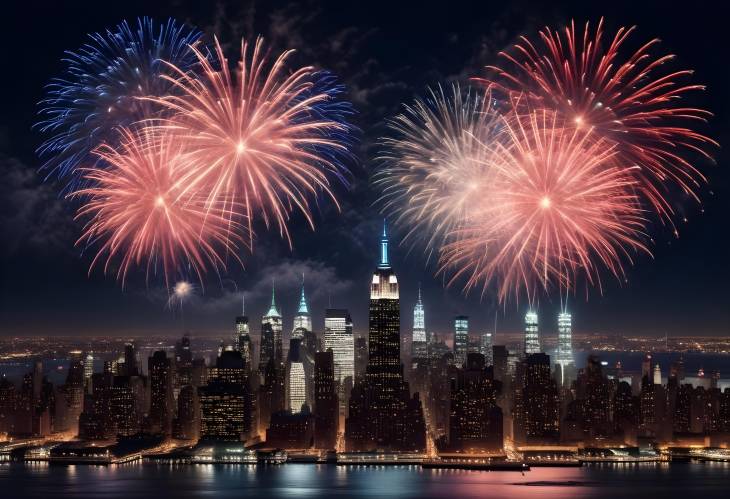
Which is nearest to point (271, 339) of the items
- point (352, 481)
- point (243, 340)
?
point (243, 340)

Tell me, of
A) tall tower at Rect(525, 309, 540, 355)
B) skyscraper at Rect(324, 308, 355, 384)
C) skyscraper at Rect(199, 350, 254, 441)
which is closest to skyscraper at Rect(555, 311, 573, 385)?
tall tower at Rect(525, 309, 540, 355)

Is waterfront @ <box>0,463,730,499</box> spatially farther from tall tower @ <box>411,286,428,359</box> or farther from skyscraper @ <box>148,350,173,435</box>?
tall tower @ <box>411,286,428,359</box>

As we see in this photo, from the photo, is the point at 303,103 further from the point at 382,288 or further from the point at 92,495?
the point at 382,288

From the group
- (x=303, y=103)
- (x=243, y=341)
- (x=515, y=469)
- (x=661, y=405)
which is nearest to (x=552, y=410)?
(x=661, y=405)

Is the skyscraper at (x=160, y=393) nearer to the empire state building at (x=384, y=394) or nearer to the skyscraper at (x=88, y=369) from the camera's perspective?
the skyscraper at (x=88, y=369)

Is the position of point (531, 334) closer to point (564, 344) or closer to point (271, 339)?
point (564, 344)

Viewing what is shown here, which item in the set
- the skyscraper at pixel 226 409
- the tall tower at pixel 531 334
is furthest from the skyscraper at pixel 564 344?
the skyscraper at pixel 226 409
